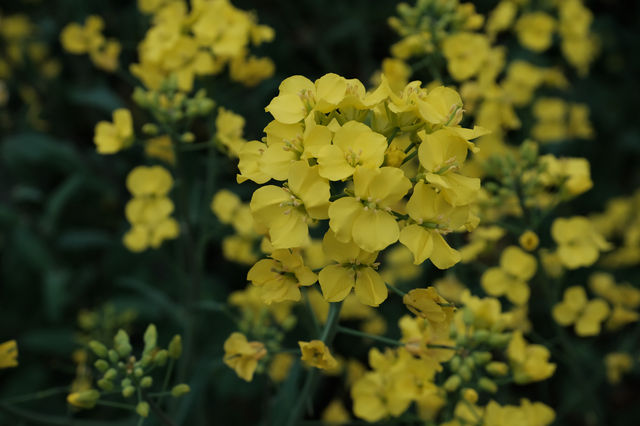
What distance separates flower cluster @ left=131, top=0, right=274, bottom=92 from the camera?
8.36ft

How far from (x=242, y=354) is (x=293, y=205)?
2.00ft

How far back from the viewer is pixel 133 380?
1.88 metres

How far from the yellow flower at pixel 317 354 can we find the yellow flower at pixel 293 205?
0.97ft

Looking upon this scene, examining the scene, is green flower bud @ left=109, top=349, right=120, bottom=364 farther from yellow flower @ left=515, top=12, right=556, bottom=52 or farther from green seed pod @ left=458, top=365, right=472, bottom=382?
yellow flower @ left=515, top=12, right=556, bottom=52

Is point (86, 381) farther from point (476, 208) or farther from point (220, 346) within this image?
point (476, 208)

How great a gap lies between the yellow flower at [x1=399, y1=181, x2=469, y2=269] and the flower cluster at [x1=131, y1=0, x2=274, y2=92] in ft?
4.56

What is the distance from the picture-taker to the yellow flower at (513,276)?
2426mm

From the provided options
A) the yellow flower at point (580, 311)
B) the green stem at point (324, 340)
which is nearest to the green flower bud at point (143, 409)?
the green stem at point (324, 340)

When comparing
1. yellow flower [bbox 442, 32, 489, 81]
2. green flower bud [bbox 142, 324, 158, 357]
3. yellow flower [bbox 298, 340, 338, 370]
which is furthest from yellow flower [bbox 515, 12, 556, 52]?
green flower bud [bbox 142, 324, 158, 357]

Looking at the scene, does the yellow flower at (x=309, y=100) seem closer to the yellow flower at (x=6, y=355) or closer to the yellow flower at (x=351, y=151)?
the yellow flower at (x=351, y=151)

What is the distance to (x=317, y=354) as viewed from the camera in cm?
164

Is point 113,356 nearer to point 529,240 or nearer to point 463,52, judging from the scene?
point 529,240

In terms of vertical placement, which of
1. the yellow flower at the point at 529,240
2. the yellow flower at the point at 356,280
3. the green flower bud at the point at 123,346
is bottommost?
the green flower bud at the point at 123,346

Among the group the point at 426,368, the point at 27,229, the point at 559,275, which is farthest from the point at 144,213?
the point at 559,275
